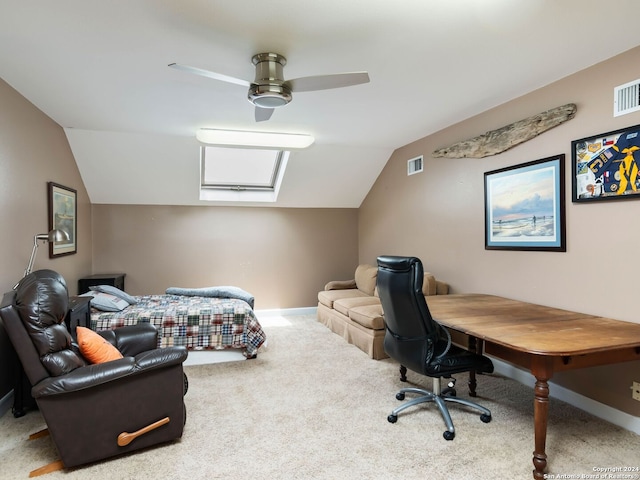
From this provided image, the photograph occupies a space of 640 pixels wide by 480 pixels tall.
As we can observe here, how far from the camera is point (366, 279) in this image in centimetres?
551

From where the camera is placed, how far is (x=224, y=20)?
2.12 meters

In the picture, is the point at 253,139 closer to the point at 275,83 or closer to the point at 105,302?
the point at 275,83

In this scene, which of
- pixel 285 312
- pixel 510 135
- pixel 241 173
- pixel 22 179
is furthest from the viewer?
pixel 285 312

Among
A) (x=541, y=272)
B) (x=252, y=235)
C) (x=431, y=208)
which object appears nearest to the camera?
(x=541, y=272)

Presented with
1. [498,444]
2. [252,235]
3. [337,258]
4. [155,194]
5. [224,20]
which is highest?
[224,20]

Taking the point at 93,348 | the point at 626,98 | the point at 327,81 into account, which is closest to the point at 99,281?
the point at 93,348

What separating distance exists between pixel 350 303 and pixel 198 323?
1836 mm

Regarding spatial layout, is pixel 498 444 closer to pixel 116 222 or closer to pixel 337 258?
pixel 337 258

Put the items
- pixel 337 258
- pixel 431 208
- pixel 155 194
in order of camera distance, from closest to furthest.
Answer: pixel 431 208, pixel 155 194, pixel 337 258

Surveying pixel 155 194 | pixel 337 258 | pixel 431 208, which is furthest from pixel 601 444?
pixel 155 194

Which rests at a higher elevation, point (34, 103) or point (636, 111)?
point (34, 103)

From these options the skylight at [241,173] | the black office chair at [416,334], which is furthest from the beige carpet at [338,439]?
the skylight at [241,173]

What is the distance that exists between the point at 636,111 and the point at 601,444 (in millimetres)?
2141

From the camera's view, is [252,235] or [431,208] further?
[252,235]
